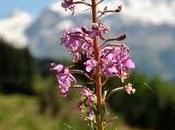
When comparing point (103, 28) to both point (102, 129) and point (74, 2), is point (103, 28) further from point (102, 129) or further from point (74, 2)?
point (102, 129)

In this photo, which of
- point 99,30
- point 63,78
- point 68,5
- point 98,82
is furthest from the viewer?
point 63,78

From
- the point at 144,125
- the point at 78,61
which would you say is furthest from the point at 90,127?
the point at 144,125

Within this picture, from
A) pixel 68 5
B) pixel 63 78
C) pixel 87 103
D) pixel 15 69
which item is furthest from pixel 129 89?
pixel 15 69

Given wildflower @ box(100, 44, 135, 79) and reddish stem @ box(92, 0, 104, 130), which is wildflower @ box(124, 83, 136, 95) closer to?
wildflower @ box(100, 44, 135, 79)

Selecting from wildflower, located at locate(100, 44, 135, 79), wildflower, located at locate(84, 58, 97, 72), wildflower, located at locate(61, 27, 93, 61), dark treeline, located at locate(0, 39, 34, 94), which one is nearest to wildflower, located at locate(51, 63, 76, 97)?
wildflower, located at locate(61, 27, 93, 61)

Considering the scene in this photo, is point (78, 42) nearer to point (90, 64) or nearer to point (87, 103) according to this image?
point (90, 64)

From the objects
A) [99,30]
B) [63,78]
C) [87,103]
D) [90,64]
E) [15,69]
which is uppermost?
[99,30]

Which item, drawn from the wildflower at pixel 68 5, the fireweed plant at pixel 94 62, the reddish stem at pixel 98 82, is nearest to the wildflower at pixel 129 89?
the fireweed plant at pixel 94 62
